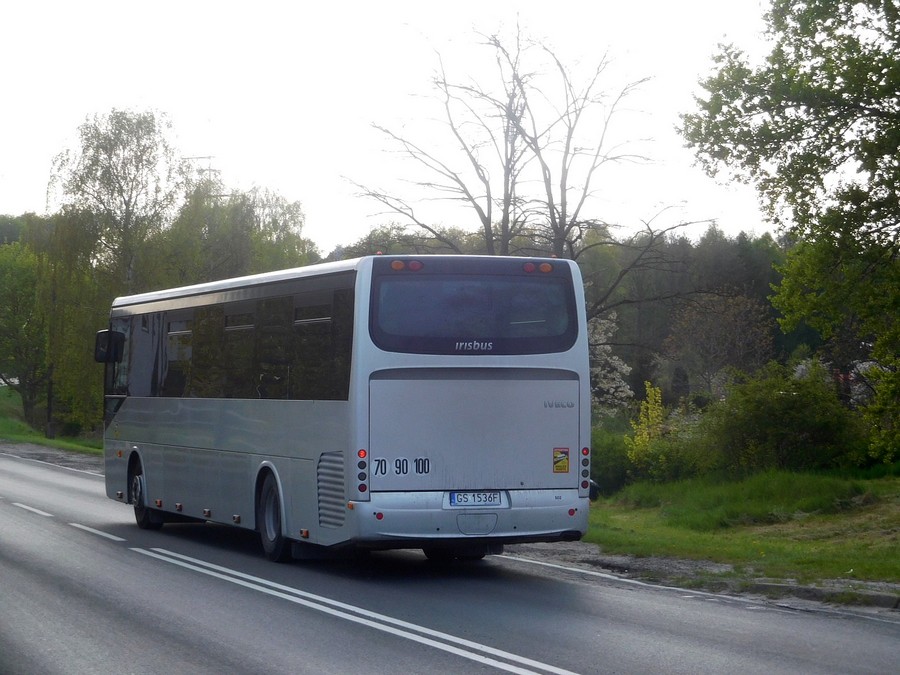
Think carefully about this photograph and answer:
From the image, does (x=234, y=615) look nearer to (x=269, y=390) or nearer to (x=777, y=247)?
(x=269, y=390)

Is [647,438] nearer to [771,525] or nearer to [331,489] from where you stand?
[771,525]

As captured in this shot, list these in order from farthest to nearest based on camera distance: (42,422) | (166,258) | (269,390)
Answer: (42,422)
(166,258)
(269,390)

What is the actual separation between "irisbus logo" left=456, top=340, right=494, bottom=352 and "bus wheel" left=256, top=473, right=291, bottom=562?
10.4 feet

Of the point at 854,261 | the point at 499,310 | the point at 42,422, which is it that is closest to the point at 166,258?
the point at 42,422

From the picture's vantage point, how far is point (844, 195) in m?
18.5

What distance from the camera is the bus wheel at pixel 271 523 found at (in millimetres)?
14164

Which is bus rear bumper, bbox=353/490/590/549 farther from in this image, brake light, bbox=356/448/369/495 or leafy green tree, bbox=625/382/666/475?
leafy green tree, bbox=625/382/666/475

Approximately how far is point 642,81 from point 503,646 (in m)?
19.2

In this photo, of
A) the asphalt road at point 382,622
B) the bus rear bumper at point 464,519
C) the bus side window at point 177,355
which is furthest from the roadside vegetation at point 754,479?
the bus side window at point 177,355

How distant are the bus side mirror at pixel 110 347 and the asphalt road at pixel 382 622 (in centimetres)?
487

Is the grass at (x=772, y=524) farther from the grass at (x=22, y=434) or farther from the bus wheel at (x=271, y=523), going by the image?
the grass at (x=22, y=434)

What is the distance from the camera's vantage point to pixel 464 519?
40.4 ft

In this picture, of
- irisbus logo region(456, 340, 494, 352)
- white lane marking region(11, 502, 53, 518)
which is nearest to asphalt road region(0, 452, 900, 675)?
irisbus logo region(456, 340, 494, 352)

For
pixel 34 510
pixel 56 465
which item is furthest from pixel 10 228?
pixel 34 510
